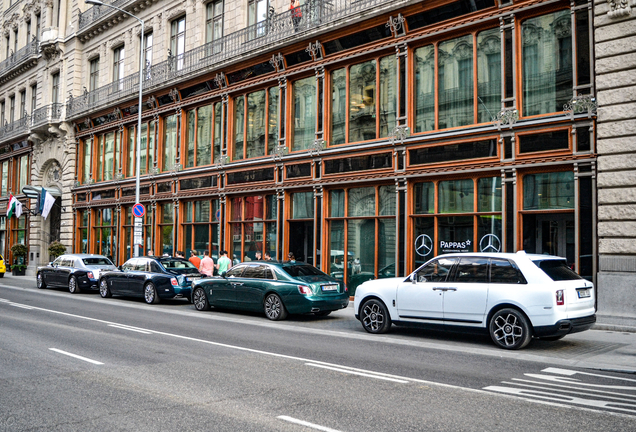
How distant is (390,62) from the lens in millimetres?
18656

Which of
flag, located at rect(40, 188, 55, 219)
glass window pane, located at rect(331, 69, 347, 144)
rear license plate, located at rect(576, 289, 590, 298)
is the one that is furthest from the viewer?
flag, located at rect(40, 188, 55, 219)

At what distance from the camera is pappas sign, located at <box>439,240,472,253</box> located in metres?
16.1

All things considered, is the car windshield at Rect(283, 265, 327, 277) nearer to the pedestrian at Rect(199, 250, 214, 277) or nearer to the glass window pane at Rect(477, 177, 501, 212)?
the glass window pane at Rect(477, 177, 501, 212)

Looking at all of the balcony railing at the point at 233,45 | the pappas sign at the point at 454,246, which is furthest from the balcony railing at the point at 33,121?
the pappas sign at the point at 454,246

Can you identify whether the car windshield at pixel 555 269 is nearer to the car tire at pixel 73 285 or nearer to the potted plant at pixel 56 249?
the car tire at pixel 73 285

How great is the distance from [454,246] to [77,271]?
14.8 m

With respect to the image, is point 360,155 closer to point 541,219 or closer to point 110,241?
point 541,219

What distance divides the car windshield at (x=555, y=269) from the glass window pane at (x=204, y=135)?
57.2ft

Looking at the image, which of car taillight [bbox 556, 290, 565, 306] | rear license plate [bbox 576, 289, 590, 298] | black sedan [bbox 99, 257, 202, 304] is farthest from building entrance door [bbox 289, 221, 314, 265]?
car taillight [bbox 556, 290, 565, 306]

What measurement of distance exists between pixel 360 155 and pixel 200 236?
9.78 m

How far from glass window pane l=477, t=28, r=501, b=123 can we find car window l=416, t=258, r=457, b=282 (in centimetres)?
611

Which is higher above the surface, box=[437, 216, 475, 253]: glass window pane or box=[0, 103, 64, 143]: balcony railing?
box=[0, 103, 64, 143]: balcony railing

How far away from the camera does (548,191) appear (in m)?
14.7

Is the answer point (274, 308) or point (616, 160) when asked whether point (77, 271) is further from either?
point (616, 160)
